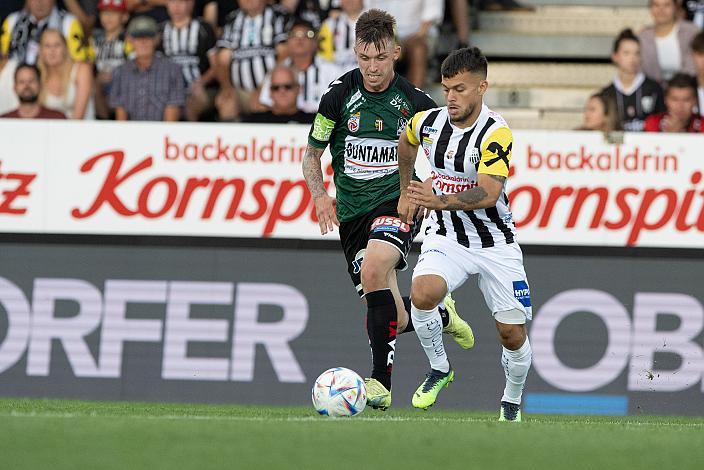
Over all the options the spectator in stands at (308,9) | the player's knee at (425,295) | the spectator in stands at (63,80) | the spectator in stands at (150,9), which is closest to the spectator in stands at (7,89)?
the spectator in stands at (63,80)

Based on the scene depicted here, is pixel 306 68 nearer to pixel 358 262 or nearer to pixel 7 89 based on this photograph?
pixel 7 89

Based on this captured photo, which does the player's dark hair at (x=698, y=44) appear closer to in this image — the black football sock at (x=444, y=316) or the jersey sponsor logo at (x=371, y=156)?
the black football sock at (x=444, y=316)

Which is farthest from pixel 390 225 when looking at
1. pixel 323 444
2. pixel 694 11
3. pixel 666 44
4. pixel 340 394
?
pixel 694 11

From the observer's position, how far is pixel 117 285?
1194 centimetres

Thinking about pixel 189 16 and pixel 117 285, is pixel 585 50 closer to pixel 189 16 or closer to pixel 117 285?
pixel 189 16

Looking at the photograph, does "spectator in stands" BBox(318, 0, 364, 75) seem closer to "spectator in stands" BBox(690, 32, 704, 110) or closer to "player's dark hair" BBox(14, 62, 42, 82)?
"player's dark hair" BBox(14, 62, 42, 82)

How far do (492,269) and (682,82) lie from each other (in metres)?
4.82

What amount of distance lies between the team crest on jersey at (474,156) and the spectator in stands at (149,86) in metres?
5.29

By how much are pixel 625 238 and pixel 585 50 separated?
3.46 metres

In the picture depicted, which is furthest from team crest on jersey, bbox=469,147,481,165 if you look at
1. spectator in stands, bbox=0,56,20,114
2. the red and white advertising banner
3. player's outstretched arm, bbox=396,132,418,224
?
spectator in stands, bbox=0,56,20,114

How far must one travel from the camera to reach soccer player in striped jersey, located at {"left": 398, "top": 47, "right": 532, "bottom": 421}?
808 centimetres

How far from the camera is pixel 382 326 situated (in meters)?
8.39

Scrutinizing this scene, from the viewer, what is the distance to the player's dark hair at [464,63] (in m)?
8.03

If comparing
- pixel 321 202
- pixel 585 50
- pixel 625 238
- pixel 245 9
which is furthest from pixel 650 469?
pixel 585 50
